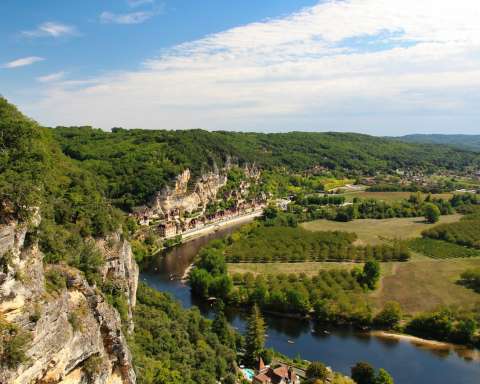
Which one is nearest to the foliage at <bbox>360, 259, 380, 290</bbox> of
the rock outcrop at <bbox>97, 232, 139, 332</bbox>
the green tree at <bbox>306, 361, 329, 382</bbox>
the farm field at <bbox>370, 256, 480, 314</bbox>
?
the farm field at <bbox>370, 256, 480, 314</bbox>

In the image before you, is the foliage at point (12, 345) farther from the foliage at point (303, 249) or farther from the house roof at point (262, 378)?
the foliage at point (303, 249)

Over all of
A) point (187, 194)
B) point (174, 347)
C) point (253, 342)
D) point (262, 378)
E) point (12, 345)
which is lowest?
point (262, 378)

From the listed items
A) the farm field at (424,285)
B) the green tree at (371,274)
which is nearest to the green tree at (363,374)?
the farm field at (424,285)

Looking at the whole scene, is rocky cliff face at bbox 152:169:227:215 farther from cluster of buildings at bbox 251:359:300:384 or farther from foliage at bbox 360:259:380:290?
cluster of buildings at bbox 251:359:300:384

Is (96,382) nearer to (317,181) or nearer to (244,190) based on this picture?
(244,190)

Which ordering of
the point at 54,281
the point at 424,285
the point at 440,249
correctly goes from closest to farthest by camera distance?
1. the point at 54,281
2. the point at 424,285
3. the point at 440,249

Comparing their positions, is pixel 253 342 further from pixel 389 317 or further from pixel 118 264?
pixel 389 317

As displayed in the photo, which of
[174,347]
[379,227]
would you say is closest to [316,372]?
[174,347]
